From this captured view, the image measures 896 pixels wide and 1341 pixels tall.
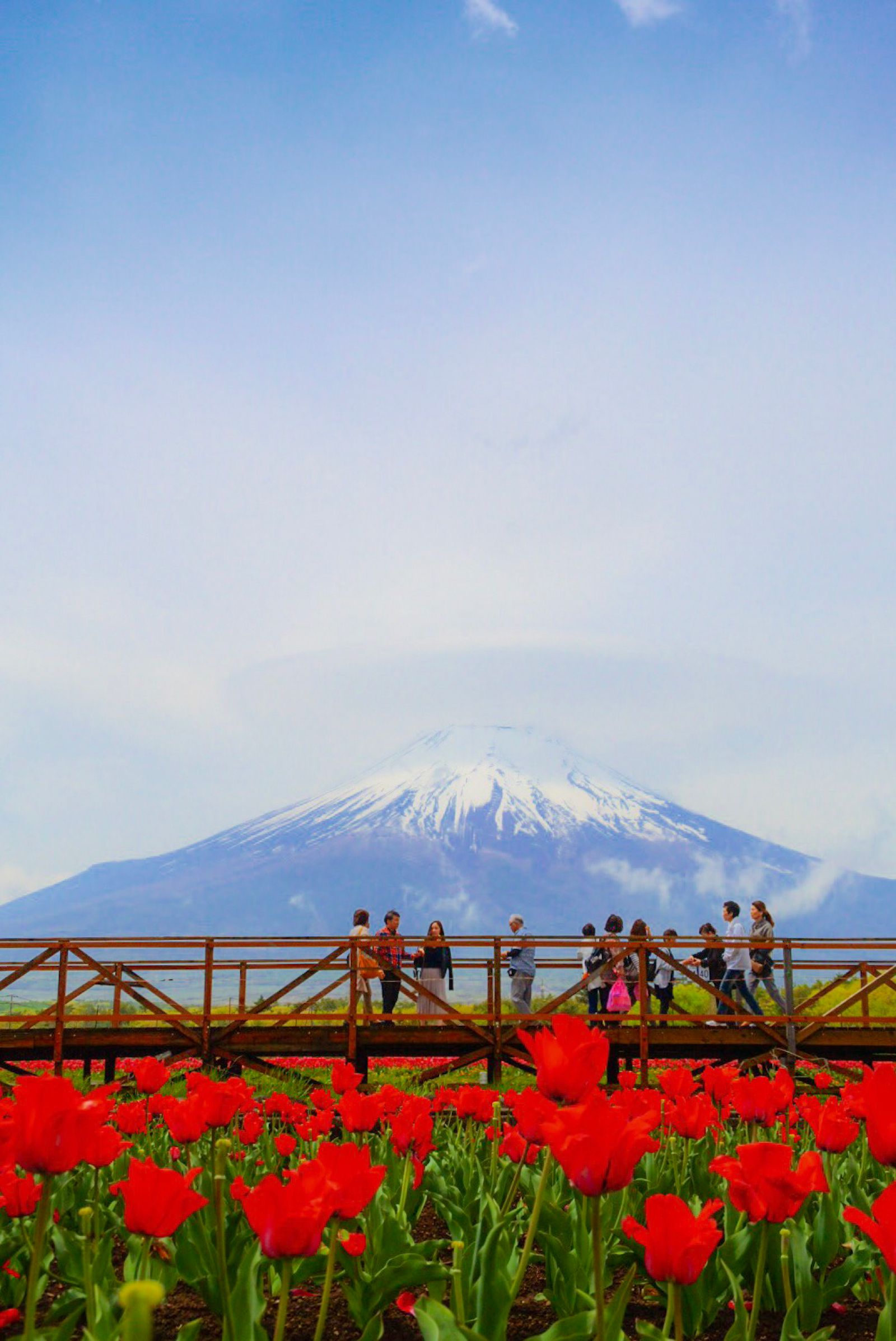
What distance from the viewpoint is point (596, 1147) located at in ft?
6.52

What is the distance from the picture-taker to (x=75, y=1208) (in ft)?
14.2

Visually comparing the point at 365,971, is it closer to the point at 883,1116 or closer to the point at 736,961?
the point at 736,961

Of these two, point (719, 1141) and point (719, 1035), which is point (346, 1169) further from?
point (719, 1035)

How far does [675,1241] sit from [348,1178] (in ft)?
2.05

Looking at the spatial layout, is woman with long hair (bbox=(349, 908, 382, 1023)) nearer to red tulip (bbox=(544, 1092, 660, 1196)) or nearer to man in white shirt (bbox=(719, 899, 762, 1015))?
man in white shirt (bbox=(719, 899, 762, 1015))

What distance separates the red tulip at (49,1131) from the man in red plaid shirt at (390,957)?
9.53 m

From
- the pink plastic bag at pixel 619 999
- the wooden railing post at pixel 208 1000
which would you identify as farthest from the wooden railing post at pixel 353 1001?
the pink plastic bag at pixel 619 999

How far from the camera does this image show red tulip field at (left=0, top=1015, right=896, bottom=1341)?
203 cm

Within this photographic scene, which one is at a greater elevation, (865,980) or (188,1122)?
(865,980)

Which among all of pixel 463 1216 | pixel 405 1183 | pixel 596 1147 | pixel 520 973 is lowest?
pixel 463 1216

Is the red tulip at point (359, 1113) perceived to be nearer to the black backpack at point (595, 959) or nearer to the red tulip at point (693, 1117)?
the red tulip at point (693, 1117)

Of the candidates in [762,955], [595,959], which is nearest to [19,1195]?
[762,955]

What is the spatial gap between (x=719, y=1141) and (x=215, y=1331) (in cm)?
306

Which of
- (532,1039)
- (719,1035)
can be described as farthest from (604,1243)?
(719,1035)
